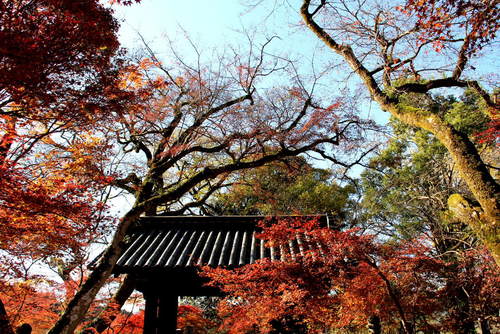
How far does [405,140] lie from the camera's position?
1462 cm

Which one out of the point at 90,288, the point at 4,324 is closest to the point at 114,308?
the point at 90,288

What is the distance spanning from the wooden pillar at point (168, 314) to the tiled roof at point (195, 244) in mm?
699

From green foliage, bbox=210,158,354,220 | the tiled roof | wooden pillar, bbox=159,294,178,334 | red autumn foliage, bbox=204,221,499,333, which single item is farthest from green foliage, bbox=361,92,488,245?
wooden pillar, bbox=159,294,178,334

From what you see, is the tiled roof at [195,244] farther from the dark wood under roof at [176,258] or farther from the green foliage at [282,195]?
the green foliage at [282,195]

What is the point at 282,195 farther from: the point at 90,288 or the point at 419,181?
the point at 90,288

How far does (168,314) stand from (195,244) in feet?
4.44

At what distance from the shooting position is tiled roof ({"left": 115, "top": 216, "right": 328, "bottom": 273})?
560cm

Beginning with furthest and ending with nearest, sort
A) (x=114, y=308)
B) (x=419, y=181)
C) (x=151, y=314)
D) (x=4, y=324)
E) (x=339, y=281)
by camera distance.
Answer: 1. (x=419, y=181)
2. (x=114, y=308)
3. (x=151, y=314)
4. (x=339, y=281)
5. (x=4, y=324)

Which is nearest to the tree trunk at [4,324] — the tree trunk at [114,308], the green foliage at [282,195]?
the tree trunk at [114,308]

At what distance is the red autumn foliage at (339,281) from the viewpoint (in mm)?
4953

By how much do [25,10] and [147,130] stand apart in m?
5.50

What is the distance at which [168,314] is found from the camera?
5621 mm

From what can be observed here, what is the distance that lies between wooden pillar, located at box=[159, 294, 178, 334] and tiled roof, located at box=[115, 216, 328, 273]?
0.70m

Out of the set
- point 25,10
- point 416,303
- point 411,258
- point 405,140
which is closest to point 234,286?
point 411,258
